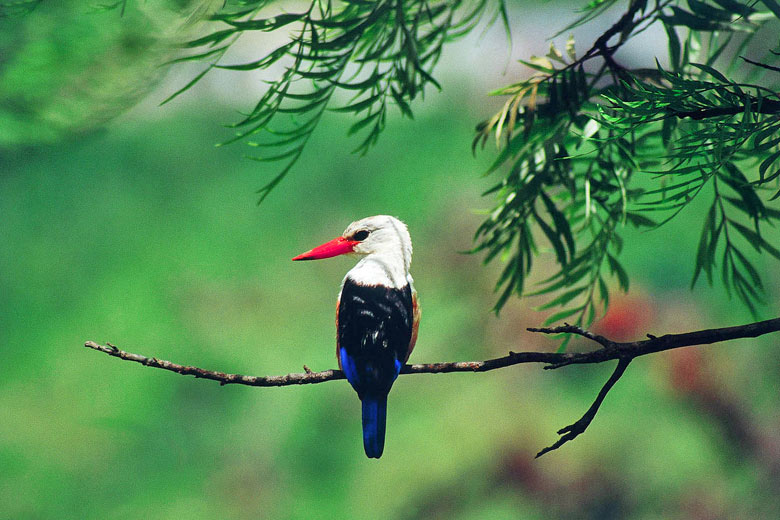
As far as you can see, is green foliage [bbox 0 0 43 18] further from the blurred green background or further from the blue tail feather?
the blurred green background

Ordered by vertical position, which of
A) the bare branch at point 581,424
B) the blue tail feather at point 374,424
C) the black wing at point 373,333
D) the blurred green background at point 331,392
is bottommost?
the blurred green background at point 331,392

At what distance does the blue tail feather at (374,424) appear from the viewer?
0.43 m

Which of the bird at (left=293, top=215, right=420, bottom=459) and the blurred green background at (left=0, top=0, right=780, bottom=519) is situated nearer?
the bird at (left=293, top=215, right=420, bottom=459)

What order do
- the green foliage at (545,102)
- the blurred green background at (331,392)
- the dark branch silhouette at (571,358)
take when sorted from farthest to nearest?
1. the blurred green background at (331,392)
2. the green foliage at (545,102)
3. the dark branch silhouette at (571,358)

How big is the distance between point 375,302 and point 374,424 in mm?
91

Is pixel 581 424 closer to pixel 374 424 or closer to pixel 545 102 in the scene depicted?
pixel 374 424

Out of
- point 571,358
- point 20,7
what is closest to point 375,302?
point 571,358

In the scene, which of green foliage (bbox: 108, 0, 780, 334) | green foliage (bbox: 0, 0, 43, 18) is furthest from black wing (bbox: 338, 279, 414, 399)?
green foliage (bbox: 0, 0, 43, 18)

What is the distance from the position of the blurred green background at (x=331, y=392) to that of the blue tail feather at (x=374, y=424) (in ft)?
3.87

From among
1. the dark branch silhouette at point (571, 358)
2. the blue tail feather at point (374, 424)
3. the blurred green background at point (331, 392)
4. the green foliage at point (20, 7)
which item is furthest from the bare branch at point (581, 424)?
the blurred green background at point (331, 392)

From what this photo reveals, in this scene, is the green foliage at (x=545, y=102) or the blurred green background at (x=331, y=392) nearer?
the green foliage at (x=545, y=102)

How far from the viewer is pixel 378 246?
48cm

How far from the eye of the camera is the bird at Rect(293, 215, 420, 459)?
18.1 inches

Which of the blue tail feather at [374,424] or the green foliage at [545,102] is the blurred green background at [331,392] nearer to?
the green foliage at [545,102]
